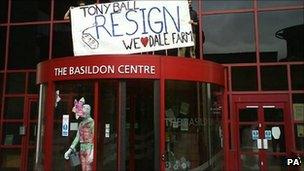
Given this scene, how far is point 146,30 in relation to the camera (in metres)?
11.2

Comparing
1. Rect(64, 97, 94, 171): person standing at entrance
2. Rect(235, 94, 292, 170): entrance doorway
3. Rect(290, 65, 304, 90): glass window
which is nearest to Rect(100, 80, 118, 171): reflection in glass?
Rect(64, 97, 94, 171): person standing at entrance

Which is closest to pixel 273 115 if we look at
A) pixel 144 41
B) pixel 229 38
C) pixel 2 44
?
pixel 229 38

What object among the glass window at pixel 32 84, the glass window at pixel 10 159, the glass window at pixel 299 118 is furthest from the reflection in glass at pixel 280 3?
the glass window at pixel 10 159

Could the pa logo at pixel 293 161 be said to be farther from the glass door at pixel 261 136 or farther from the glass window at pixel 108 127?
the glass window at pixel 108 127

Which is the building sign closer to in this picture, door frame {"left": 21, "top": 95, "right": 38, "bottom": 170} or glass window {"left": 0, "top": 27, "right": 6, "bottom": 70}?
door frame {"left": 21, "top": 95, "right": 38, "bottom": 170}

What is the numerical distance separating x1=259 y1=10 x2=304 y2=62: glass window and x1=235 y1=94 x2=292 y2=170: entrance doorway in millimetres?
1307

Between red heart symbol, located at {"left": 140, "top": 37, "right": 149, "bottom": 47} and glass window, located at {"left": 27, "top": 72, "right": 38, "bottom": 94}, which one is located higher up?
red heart symbol, located at {"left": 140, "top": 37, "right": 149, "bottom": 47}

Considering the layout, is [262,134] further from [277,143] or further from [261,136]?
[277,143]

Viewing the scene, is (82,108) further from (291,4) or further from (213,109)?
(291,4)

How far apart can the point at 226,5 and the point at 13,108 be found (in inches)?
271

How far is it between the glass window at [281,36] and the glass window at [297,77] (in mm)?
246

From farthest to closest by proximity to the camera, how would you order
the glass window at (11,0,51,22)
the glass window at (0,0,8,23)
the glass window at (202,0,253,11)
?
the glass window at (0,0,8,23) < the glass window at (11,0,51,22) < the glass window at (202,0,253,11)

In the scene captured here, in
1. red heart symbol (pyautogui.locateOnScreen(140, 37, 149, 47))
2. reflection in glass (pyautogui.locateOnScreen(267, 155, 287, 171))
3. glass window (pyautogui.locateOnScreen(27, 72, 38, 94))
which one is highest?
red heart symbol (pyautogui.locateOnScreen(140, 37, 149, 47))

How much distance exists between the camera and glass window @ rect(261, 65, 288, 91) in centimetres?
1334
